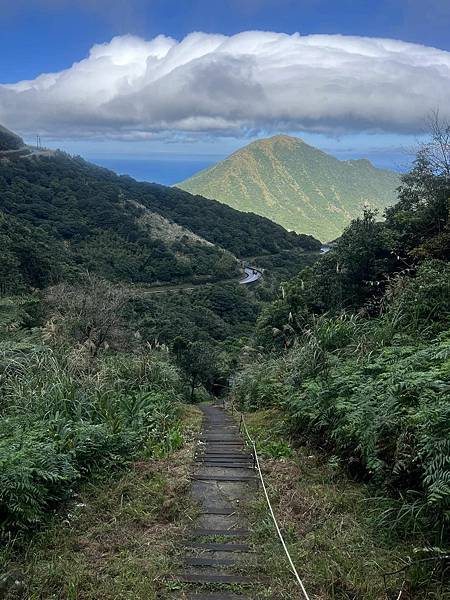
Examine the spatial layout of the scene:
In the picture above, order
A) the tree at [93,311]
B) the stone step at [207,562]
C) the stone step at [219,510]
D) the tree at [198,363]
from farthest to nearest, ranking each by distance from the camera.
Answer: the tree at [198,363] → the tree at [93,311] → the stone step at [219,510] → the stone step at [207,562]

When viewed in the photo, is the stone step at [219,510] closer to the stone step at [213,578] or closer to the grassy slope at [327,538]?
the grassy slope at [327,538]

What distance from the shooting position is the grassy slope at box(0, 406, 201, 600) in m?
2.87

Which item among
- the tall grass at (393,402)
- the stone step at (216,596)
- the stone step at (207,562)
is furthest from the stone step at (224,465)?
A: the stone step at (216,596)

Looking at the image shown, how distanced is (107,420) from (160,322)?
2878 centimetres

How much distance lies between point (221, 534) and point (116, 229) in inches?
2444

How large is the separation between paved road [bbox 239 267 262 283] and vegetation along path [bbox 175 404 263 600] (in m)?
55.8

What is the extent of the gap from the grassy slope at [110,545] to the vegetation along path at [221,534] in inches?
5.5

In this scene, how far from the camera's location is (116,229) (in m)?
63.1

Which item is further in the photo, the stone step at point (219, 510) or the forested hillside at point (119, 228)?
the forested hillside at point (119, 228)

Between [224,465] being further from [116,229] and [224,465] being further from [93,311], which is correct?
[116,229]

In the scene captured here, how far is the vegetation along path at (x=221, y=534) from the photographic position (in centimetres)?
295

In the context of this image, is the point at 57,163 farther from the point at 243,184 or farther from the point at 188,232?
the point at 243,184

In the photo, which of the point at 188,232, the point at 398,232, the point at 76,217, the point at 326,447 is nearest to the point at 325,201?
the point at 188,232

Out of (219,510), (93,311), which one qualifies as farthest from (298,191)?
(219,510)
